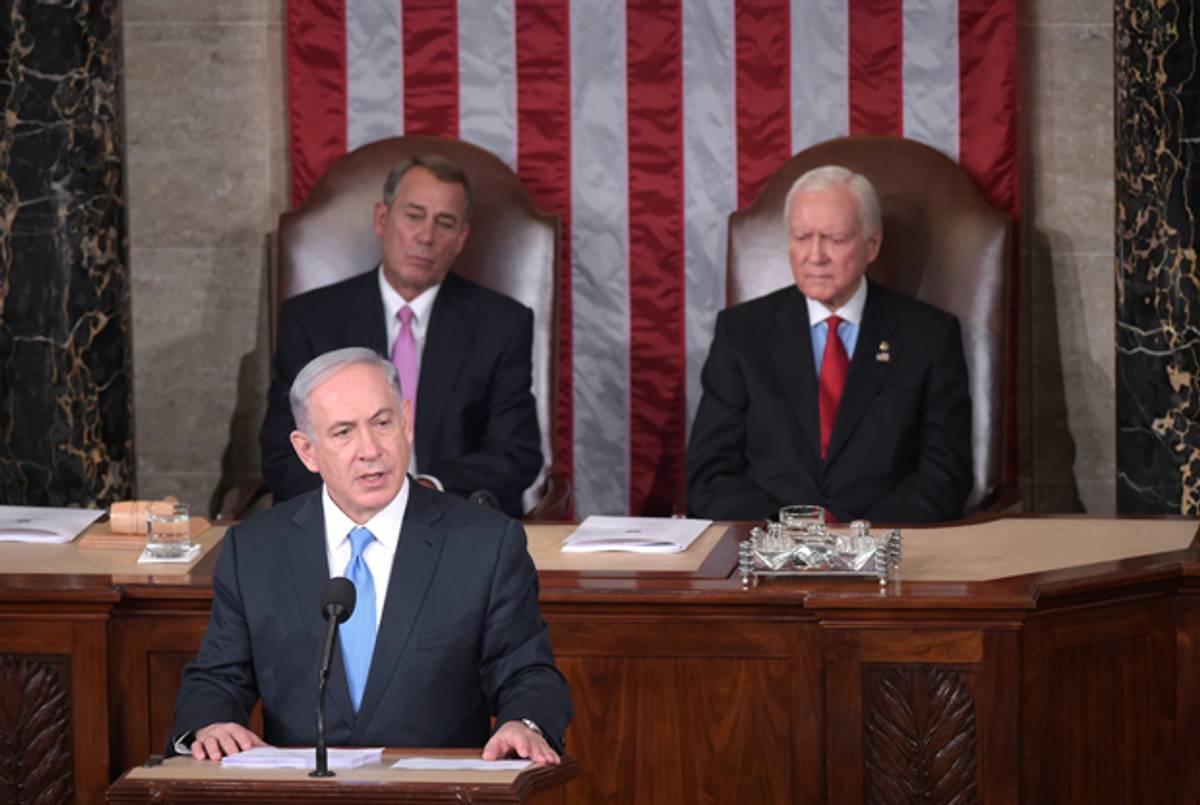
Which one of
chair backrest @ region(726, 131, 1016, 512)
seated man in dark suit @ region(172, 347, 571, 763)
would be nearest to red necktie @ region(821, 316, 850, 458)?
chair backrest @ region(726, 131, 1016, 512)

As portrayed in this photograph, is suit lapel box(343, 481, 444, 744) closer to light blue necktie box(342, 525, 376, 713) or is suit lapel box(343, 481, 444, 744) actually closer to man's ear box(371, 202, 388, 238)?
light blue necktie box(342, 525, 376, 713)

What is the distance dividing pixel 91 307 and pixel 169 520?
1830 millimetres

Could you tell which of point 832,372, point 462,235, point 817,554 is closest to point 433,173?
point 462,235

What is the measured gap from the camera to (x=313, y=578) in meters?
3.39

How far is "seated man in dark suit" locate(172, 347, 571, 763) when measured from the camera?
3.32 metres

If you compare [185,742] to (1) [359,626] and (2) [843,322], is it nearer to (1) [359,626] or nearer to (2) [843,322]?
(1) [359,626]

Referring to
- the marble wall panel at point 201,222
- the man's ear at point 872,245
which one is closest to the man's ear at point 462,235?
the marble wall panel at point 201,222

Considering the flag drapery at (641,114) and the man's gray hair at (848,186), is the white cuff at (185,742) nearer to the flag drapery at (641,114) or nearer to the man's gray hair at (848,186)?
the man's gray hair at (848,186)

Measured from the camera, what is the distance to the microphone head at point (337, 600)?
9.69 feet

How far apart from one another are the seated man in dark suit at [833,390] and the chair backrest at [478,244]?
63 cm

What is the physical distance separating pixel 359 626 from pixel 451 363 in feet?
8.04

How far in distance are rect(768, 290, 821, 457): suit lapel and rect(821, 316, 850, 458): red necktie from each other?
3 cm

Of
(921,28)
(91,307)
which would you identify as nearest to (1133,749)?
(921,28)

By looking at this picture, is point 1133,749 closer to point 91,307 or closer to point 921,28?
point 921,28
